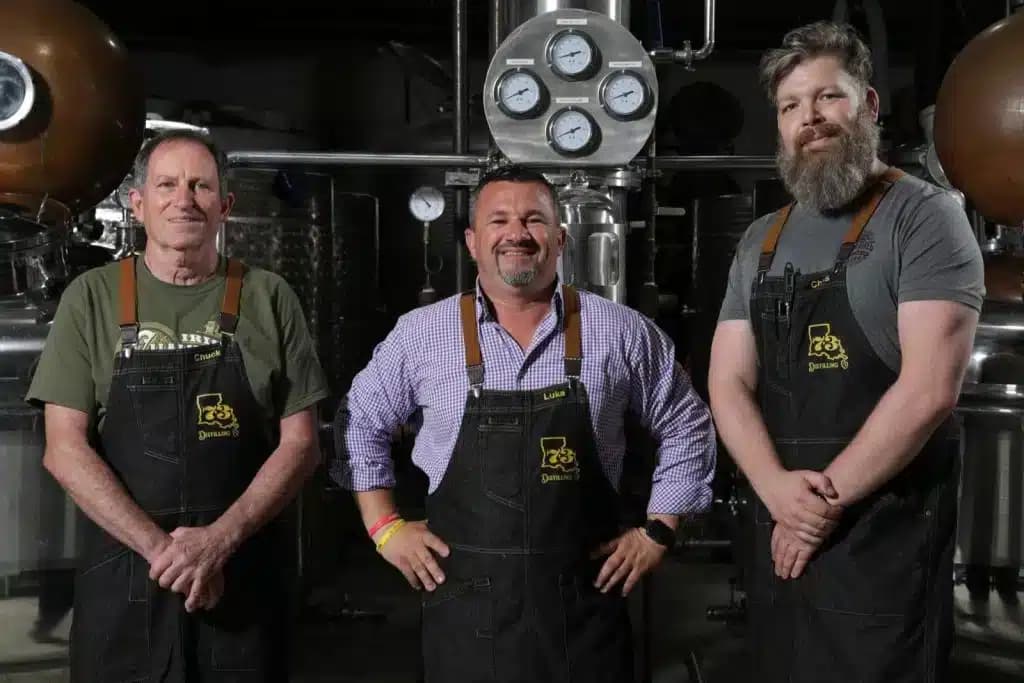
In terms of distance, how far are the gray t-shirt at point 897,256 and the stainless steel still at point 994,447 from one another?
1097 mm

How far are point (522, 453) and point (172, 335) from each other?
0.72m

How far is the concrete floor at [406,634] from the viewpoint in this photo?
294cm

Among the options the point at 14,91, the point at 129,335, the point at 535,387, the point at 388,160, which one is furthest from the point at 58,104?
the point at 535,387

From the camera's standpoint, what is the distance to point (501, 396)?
207cm

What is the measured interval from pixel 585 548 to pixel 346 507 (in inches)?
101

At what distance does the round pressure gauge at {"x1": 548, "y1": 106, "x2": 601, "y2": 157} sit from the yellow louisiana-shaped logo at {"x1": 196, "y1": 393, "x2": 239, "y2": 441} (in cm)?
134

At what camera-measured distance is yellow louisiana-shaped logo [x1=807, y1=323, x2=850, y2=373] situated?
6.81ft

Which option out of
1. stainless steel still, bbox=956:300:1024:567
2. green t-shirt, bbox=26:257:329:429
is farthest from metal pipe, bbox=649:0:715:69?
green t-shirt, bbox=26:257:329:429

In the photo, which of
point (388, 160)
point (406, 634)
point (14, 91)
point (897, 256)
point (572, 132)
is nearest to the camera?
point (897, 256)

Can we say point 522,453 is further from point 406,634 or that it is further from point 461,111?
point 461,111

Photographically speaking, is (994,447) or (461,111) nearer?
(994,447)

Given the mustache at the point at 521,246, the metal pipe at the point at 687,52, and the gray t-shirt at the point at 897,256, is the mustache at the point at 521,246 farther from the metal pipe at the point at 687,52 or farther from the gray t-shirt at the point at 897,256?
the metal pipe at the point at 687,52

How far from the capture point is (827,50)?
2.13m

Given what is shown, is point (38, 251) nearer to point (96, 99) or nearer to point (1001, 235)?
point (96, 99)
